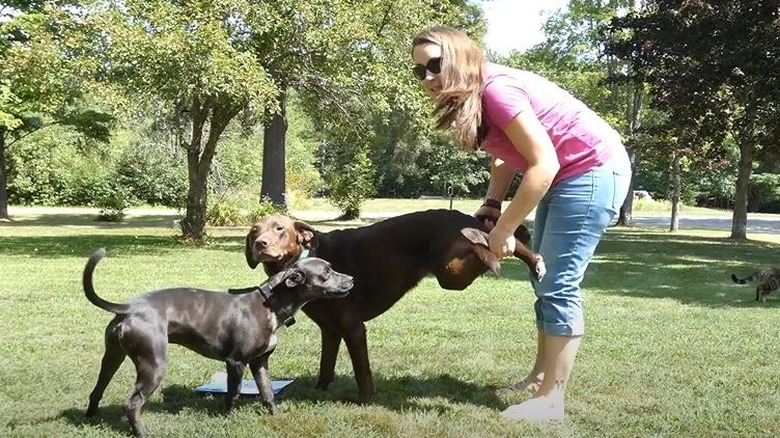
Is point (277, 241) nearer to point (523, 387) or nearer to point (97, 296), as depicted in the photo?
point (97, 296)

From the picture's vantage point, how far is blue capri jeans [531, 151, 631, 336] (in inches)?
157

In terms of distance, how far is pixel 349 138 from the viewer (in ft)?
64.9

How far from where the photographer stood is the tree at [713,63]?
17016 mm

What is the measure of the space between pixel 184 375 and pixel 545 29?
103ft

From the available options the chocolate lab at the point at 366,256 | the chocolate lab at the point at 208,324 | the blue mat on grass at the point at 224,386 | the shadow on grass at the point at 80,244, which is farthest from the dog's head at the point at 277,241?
the shadow on grass at the point at 80,244

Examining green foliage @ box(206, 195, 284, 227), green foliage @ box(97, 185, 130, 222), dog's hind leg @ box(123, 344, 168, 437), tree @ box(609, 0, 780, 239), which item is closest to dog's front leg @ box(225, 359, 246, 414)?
dog's hind leg @ box(123, 344, 168, 437)

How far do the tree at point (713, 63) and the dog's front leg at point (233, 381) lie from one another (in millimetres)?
15963

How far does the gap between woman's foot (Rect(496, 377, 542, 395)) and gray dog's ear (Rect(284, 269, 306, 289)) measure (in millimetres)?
1522

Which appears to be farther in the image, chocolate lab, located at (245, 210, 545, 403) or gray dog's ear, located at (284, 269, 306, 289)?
chocolate lab, located at (245, 210, 545, 403)

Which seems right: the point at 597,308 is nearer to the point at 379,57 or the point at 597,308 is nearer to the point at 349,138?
the point at 379,57

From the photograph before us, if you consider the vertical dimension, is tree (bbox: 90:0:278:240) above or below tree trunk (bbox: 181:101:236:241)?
above

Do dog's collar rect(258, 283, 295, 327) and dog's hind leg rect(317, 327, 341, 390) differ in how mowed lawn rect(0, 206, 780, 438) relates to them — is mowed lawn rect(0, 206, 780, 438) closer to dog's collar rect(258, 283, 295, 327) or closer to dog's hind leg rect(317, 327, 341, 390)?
dog's hind leg rect(317, 327, 341, 390)

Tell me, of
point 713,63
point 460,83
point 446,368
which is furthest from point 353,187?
point 460,83

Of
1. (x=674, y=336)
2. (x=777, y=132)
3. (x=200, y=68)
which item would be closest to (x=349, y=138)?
(x=200, y=68)
